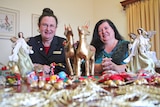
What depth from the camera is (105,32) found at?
148 cm

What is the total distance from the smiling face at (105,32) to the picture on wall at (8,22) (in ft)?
4.54

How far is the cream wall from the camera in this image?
2391 mm

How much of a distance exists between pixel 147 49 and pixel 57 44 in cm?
87

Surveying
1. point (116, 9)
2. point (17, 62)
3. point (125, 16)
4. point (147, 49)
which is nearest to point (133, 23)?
point (125, 16)

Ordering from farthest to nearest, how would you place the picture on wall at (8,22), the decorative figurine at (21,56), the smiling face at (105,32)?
the picture on wall at (8,22)
the smiling face at (105,32)
the decorative figurine at (21,56)

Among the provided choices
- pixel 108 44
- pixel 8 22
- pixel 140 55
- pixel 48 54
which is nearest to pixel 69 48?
pixel 140 55

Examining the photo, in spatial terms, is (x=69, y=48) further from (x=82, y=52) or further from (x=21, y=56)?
(x=21, y=56)

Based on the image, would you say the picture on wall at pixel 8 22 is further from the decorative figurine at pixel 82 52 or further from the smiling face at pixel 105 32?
the decorative figurine at pixel 82 52

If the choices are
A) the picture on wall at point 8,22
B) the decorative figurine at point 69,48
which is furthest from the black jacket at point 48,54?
the picture on wall at point 8,22

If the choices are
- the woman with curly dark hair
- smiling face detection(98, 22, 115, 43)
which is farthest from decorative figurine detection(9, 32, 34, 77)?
smiling face detection(98, 22, 115, 43)

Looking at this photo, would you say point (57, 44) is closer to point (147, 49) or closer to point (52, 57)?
point (52, 57)

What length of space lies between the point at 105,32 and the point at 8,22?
1470mm

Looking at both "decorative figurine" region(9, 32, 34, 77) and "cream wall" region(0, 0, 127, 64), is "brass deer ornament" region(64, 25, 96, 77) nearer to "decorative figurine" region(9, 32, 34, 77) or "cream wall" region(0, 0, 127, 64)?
"decorative figurine" region(9, 32, 34, 77)

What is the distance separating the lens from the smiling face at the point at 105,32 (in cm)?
148
